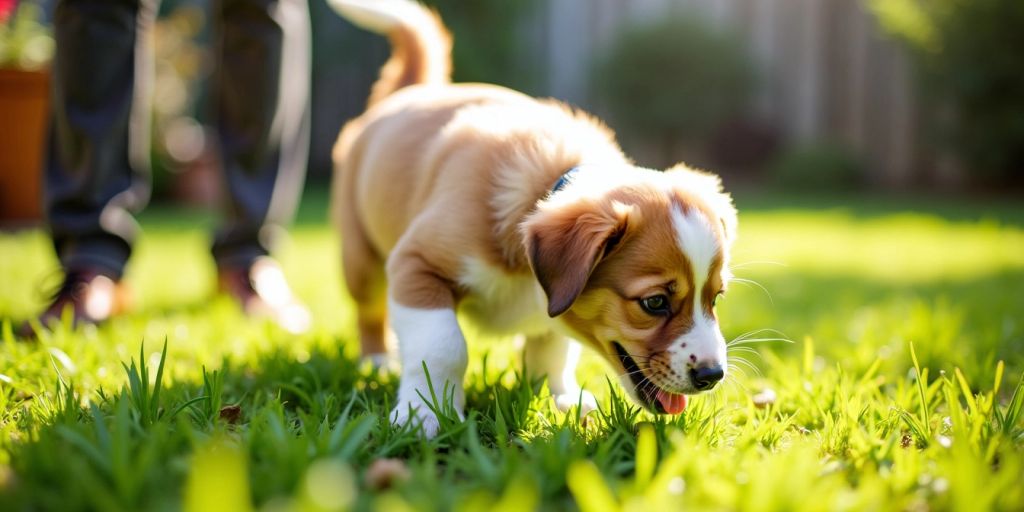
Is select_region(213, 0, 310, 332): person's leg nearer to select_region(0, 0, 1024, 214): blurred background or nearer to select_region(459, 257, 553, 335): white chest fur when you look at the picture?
A: select_region(459, 257, 553, 335): white chest fur

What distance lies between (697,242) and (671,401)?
371 millimetres

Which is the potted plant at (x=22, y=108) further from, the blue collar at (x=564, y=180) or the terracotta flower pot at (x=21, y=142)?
the blue collar at (x=564, y=180)

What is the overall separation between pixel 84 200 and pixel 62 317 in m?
0.51

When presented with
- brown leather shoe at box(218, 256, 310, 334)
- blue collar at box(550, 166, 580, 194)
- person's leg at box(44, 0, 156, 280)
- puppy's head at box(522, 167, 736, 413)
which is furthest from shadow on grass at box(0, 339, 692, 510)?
person's leg at box(44, 0, 156, 280)

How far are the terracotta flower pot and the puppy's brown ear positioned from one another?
→ 14.8 ft

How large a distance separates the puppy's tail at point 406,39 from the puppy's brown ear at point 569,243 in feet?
4.69

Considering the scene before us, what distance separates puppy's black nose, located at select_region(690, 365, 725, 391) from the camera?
177 centimetres

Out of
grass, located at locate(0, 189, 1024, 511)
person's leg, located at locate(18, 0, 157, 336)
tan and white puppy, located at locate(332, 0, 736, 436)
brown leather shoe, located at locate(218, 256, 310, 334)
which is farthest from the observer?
brown leather shoe, located at locate(218, 256, 310, 334)

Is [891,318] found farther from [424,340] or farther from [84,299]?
[84,299]

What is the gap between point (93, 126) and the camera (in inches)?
114

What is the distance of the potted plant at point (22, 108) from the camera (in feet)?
17.0

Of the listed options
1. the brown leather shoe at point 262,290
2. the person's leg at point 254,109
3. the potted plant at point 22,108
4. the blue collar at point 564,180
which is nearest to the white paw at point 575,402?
the blue collar at point 564,180

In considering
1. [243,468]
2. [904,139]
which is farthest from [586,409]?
[904,139]

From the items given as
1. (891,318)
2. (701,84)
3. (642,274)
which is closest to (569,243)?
(642,274)
